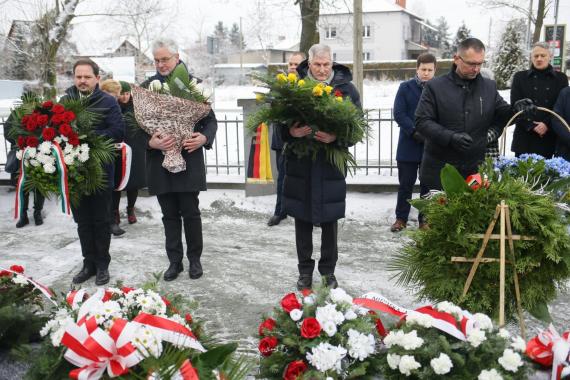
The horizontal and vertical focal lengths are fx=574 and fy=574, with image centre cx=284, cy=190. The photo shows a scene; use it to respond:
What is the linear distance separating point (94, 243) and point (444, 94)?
322cm

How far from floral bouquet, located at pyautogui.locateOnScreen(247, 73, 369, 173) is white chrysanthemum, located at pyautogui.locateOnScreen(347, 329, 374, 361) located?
205 cm

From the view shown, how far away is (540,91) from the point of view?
6.20 m

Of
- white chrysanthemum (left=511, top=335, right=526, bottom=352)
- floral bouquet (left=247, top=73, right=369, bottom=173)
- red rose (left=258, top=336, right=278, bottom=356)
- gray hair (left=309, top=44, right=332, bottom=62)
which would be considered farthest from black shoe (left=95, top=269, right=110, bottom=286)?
white chrysanthemum (left=511, top=335, right=526, bottom=352)

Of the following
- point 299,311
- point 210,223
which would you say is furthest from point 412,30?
point 299,311

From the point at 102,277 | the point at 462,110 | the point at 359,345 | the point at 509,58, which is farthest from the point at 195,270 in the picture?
the point at 509,58

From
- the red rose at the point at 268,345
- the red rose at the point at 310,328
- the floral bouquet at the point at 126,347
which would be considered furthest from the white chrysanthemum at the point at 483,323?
the floral bouquet at the point at 126,347

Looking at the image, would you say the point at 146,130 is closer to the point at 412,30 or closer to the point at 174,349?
the point at 174,349

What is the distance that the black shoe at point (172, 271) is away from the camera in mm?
5000

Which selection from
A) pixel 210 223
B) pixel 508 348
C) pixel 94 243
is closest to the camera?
pixel 508 348

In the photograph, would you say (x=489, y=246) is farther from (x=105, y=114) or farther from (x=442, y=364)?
(x=105, y=114)

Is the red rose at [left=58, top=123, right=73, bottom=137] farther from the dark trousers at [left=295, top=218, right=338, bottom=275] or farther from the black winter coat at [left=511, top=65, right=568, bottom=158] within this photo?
the black winter coat at [left=511, top=65, right=568, bottom=158]

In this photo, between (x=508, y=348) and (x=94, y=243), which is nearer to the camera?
(x=508, y=348)

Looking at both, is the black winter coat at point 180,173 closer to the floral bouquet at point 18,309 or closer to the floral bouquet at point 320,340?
the floral bouquet at point 18,309

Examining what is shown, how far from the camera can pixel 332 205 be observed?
14.7ft
